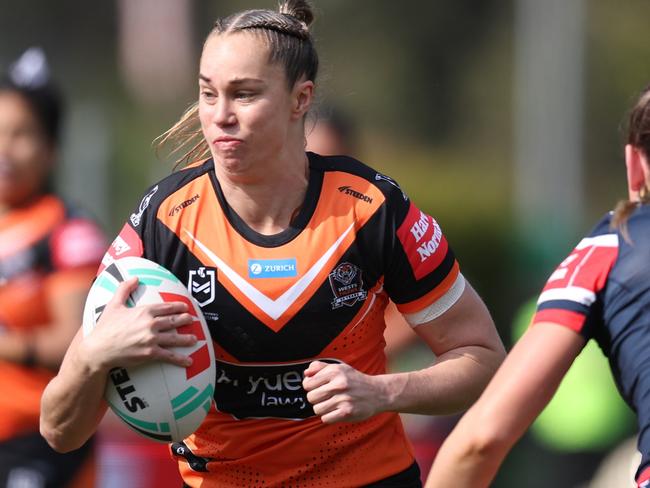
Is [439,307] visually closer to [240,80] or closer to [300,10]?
[240,80]

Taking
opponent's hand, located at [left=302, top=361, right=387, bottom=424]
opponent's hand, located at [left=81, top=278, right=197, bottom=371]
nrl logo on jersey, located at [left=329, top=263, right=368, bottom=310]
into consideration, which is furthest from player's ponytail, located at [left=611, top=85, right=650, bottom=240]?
opponent's hand, located at [left=81, top=278, right=197, bottom=371]

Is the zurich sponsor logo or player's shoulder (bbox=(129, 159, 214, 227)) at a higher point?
player's shoulder (bbox=(129, 159, 214, 227))

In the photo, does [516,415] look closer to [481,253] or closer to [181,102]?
[481,253]

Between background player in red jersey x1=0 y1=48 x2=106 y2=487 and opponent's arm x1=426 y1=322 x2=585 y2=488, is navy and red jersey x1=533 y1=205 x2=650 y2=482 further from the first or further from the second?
background player in red jersey x1=0 y1=48 x2=106 y2=487

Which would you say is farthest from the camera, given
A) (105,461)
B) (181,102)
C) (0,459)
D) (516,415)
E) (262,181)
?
(181,102)

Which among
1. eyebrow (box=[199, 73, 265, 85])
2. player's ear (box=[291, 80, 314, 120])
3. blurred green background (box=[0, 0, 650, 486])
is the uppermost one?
eyebrow (box=[199, 73, 265, 85])

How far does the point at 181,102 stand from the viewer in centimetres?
1920

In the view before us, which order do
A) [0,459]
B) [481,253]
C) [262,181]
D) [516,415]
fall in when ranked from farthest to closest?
[481,253] < [0,459] < [262,181] < [516,415]

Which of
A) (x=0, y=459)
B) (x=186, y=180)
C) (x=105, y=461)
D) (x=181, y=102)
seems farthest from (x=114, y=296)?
(x=181, y=102)

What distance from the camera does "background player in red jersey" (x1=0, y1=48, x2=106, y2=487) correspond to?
581 cm

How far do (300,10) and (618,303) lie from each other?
5.46 feet

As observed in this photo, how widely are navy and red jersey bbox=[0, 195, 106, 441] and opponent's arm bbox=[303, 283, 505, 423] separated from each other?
233 cm

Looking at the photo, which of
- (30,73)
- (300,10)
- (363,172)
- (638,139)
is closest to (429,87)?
(30,73)

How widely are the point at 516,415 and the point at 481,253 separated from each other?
9.00 meters
